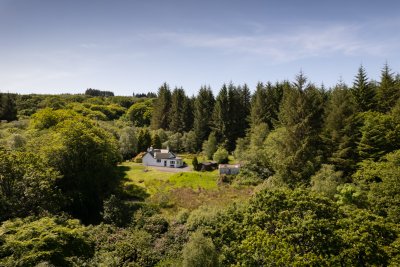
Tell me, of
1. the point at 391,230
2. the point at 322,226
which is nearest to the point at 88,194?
the point at 322,226

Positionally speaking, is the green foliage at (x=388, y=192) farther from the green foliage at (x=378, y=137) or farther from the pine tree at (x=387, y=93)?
the pine tree at (x=387, y=93)

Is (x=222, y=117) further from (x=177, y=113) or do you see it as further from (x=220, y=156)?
(x=177, y=113)

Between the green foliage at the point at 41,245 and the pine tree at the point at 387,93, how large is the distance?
123ft

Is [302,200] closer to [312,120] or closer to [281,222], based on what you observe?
[281,222]

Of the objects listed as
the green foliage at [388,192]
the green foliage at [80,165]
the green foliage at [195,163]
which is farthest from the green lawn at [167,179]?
the green foliage at [388,192]

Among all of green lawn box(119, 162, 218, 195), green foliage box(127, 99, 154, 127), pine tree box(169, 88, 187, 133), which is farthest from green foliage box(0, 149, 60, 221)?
green foliage box(127, 99, 154, 127)

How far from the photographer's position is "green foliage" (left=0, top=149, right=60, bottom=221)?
21141mm

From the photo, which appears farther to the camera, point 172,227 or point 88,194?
point 88,194

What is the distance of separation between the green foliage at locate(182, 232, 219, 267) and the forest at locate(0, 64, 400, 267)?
66 mm

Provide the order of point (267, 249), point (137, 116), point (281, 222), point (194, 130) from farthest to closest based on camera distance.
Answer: point (137, 116) < point (194, 130) < point (281, 222) < point (267, 249)

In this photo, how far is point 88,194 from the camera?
1226 inches

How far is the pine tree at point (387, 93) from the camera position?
3394cm

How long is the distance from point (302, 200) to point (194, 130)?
4815cm

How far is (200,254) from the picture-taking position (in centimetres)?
1698
